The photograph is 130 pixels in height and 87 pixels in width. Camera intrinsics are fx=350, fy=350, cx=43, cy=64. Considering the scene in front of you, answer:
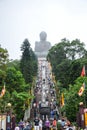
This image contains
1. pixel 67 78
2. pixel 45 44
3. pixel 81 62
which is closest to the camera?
pixel 81 62

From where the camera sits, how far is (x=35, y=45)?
134750mm

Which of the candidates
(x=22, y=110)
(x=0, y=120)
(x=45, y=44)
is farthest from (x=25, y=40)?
(x=45, y=44)

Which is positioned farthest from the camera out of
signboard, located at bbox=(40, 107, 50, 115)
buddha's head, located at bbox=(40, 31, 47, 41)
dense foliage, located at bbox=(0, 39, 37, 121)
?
buddha's head, located at bbox=(40, 31, 47, 41)

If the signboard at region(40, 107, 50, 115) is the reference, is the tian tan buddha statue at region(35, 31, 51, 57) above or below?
above

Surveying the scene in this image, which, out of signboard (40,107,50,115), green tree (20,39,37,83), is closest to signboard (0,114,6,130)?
signboard (40,107,50,115)

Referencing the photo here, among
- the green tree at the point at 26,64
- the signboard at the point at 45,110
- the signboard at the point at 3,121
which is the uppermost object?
the green tree at the point at 26,64

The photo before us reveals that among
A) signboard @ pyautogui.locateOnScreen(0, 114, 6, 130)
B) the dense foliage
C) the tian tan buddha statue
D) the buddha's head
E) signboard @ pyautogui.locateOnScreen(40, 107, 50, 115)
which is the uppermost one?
the buddha's head

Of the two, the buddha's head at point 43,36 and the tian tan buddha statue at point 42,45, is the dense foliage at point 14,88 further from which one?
the buddha's head at point 43,36

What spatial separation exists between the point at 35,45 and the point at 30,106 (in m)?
93.2

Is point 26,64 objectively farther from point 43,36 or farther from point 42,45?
point 43,36

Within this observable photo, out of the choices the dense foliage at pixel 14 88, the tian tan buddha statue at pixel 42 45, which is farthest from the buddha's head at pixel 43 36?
the dense foliage at pixel 14 88

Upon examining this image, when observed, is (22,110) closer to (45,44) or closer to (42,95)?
(42,95)

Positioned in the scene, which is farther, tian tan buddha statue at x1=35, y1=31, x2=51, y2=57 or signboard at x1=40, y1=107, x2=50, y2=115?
tian tan buddha statue at x1=35, y1=31, x2=51, y2=57

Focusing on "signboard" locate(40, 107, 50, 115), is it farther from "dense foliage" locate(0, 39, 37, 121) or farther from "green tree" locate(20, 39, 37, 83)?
"green tree" locate(20, 39, 37, 83)
